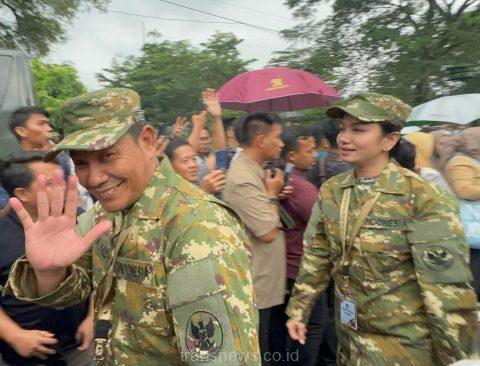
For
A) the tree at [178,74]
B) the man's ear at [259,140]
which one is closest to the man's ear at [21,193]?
the man's ear at [259,140]

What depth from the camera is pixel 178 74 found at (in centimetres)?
2428

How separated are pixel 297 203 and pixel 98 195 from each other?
194 centimetres

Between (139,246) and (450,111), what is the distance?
703cm

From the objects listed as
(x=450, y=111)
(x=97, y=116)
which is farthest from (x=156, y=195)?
(x=450, y=111)

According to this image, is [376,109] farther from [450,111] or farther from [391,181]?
[450,111]

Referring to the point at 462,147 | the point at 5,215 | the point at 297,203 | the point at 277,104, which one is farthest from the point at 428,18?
the point at 5,215

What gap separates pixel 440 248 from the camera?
2.10 metres

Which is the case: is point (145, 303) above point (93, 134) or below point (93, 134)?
below

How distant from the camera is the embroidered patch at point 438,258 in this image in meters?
2.09

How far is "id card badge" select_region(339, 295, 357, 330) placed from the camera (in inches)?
90.5

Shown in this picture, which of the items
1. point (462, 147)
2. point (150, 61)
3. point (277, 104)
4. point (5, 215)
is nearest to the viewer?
point (5, 215)

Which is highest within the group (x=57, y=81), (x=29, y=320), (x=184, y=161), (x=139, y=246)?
(x=139, y=246)

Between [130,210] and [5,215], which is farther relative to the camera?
[5,215]

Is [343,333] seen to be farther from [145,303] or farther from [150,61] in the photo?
[150,61]
